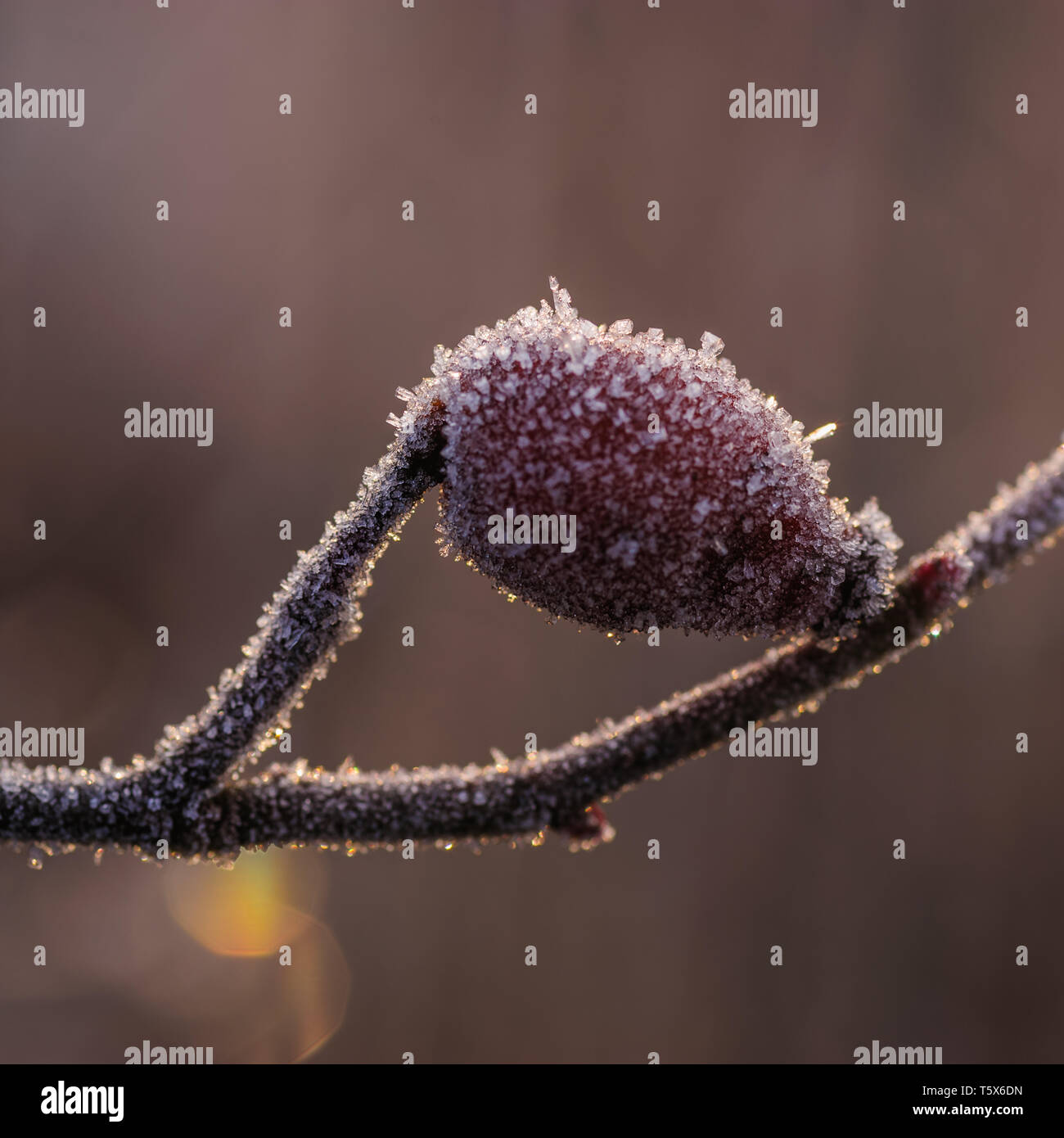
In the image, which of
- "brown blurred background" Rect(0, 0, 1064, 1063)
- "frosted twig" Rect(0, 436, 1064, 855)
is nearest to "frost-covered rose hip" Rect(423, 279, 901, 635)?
"frosted twig" Rect(0, 436, 1064, 855)

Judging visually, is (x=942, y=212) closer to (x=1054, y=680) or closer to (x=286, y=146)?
(x=1054, y=680)

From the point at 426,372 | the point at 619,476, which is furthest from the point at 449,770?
the point at 426,372

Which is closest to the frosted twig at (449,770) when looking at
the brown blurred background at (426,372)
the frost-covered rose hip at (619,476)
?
the frost-covered rose hip at (619,476)

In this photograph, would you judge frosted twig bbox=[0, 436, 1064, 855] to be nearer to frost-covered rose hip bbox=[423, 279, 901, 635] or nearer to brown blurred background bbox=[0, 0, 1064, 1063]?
frost-covered rose hip bbox=[423, 279, 901, 635]

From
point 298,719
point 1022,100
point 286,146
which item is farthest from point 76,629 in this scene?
point 1022,100

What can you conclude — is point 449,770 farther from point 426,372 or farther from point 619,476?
point 426,372
